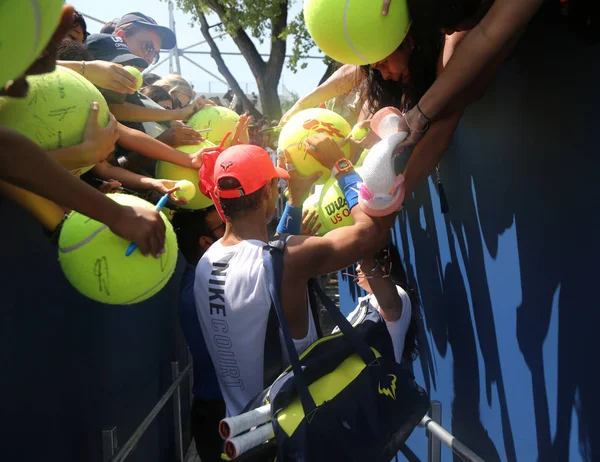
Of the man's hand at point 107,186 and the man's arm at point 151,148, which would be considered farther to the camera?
the man's arm at point 151,148

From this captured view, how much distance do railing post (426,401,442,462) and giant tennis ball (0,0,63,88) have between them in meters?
2.51

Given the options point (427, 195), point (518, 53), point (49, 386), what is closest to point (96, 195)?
point (49, 386)

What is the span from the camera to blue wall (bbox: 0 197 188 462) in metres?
2.00

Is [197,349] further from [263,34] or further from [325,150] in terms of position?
[263,34]

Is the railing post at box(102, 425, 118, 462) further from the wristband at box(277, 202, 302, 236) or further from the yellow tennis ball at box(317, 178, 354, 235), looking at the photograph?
the yellow tennis ball at box(317, 178, 354, 235)

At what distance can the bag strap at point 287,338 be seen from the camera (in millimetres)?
1904

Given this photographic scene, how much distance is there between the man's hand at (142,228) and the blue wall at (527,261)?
53.0 inches

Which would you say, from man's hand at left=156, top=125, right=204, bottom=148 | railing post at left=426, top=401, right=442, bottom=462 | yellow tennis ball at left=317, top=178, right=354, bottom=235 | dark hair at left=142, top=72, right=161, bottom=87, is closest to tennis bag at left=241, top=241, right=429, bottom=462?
yellow tennis ball at left=317, top=178, right=354, bottom=235

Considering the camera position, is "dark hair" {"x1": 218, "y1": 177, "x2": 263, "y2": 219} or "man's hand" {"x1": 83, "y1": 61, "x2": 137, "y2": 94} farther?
"man's hand" {"x1": 83, "y1": 61, "x2": 137, "y2": 94}

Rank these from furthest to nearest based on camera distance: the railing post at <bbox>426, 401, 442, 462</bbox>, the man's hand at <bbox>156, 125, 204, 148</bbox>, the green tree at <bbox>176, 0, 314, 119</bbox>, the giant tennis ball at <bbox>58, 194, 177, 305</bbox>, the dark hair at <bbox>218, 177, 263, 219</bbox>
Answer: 1. the green tree at <bbox>176, 0, 314, 119</bbox>
2. the man's hand at <bbox>156, 125, 204, 148</bbox>
3. the railing post at <bbox>426, 401, 442, 462</bbox>
4. the dark hair at <bbox>218, 177, 263, 219</bbox>
5. the giant tennis ball at <bbox>58, 194, 177, 305</bbox>

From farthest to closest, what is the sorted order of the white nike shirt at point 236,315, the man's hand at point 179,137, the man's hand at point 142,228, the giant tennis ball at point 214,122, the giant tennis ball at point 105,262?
the giant tennis ball at point 214,122 → the man's hand at point 179,137 → the white nike shirt at point 236,315 → the giant tennis ball at point 105,262 → the man's hand at point 142,228

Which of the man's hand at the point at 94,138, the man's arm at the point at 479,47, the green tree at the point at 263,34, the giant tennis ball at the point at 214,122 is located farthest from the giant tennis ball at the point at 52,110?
the green tree at the point at 263,34

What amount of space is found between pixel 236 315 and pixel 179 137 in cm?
144

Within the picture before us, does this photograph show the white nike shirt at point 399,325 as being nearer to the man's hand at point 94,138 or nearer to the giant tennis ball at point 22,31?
the man's hand at point 94,138
